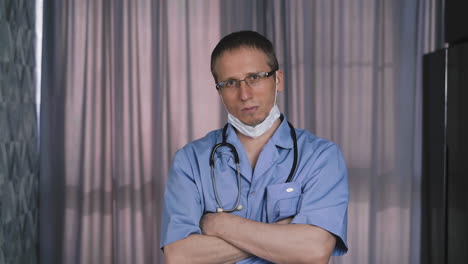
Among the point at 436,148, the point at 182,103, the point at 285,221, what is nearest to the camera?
the point at 285,221

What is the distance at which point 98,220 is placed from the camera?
2863 millimetres

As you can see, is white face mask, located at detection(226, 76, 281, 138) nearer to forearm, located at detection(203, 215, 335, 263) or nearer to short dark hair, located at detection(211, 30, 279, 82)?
short dark hair, located at detection(211, 30, 279, 82)

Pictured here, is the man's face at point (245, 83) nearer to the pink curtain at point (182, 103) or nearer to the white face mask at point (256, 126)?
the white face mask at point (256, 126)

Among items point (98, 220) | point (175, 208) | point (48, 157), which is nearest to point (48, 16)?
point (48, 157)

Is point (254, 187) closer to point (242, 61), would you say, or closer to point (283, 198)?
point (283, 198)

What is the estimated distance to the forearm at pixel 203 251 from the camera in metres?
1.31

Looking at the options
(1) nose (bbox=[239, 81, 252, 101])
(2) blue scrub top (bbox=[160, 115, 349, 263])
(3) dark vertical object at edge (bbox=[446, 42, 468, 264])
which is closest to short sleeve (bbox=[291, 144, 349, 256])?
(2) blue scrub top (bbox=[160, 115, 349, 263])

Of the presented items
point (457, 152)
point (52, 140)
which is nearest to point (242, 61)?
point (457, 152)

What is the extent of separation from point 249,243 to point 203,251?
0.15 meters

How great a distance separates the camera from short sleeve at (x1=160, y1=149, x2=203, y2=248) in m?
1.36

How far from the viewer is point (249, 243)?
1.27 meters

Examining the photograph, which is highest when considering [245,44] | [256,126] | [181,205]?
[245,44]

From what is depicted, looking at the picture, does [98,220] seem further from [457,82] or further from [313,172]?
[457,82]

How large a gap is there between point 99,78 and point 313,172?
6.20 ft
